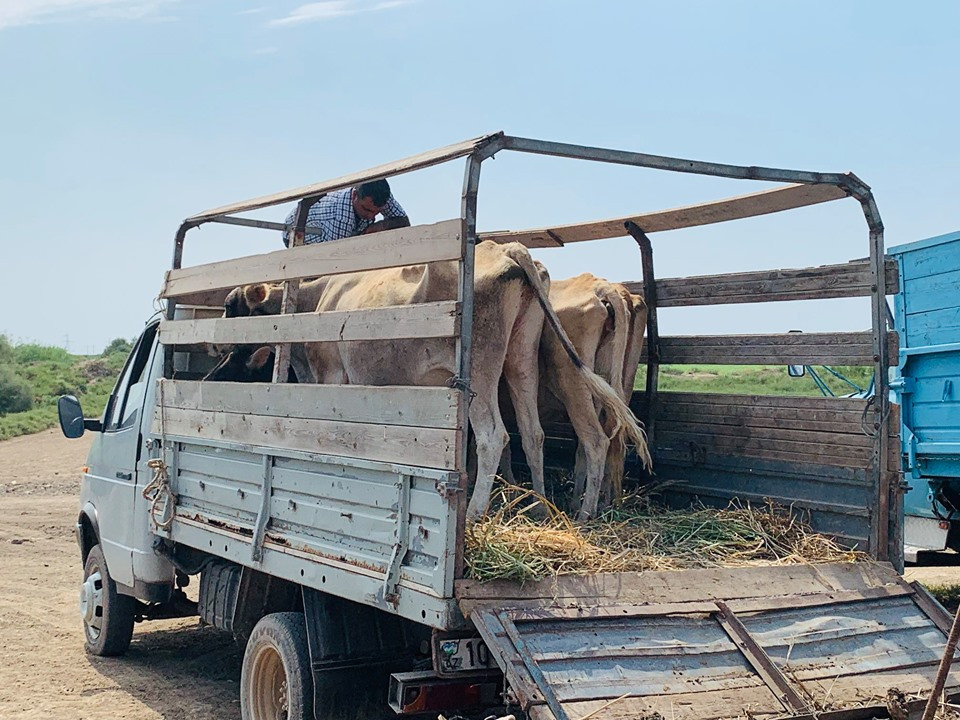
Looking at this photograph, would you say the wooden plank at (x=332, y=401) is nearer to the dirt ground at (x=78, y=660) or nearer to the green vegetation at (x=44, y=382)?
the dirt ground at (x=78, y=660)

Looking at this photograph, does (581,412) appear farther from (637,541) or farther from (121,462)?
(121,462)

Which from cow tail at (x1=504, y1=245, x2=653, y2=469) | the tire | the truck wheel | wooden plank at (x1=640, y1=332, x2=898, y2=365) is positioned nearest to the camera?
the truck wheel

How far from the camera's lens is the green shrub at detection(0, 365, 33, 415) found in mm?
29656

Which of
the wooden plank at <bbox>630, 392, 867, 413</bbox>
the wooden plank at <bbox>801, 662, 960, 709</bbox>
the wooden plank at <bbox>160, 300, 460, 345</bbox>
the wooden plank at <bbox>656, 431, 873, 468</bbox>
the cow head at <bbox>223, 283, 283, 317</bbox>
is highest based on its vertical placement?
the cow head at <bbox>223, 283, 283, 317</bbox>

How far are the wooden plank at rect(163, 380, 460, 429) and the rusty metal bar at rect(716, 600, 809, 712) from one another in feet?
4.71

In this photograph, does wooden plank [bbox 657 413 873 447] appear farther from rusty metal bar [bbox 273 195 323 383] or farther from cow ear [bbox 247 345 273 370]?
cow ear [bbox 247 345 273 370]

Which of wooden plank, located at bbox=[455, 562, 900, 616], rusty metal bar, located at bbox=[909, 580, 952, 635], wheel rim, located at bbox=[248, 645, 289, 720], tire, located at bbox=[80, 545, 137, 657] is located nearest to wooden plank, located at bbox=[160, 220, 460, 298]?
wooden plank, located at bbox=[455, 562, 900, 616]

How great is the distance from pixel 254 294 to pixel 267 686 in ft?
9.69

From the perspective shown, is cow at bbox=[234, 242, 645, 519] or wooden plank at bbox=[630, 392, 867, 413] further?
cow at bbox=[234, 242, 645, 519]

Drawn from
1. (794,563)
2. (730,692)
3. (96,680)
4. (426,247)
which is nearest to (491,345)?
(426,247)

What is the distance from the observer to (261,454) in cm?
543

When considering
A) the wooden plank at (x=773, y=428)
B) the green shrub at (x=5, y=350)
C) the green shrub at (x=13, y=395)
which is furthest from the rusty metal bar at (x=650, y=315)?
the green shrub at (x=5, y=350)

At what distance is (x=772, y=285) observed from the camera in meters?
6.16

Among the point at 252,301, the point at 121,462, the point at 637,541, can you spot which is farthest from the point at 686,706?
the point at 121,462
